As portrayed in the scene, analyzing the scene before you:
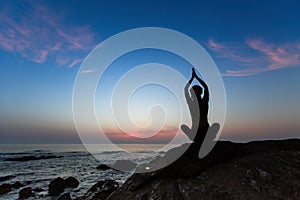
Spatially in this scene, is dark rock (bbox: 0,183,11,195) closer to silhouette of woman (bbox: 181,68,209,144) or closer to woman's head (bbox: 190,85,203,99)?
silhouette of woman (bbox: 181,68,209,144)

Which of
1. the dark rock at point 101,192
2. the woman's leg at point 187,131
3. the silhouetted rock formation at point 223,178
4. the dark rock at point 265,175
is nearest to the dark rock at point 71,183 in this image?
the dark rock at point 101,192

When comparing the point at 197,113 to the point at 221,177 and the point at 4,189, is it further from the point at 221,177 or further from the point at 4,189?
the point at 4,189

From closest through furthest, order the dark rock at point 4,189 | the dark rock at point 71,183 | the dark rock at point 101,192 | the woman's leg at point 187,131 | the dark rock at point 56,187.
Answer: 1. the woman's leg at point 187,131
2. the dark rock at point 101,192
3. the dark rock at point 56,187
4. the dark rock at point 4,189
5. the dark rock at point 71,183

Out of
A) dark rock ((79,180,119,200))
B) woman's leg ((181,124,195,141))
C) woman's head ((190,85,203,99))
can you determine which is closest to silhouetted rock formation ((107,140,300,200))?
woman's leg ((181,124,195,141))

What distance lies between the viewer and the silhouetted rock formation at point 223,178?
9867 millimetres

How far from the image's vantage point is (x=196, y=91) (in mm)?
12648

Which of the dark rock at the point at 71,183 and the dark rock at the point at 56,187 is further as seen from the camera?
the dark rock at the point at 71,183

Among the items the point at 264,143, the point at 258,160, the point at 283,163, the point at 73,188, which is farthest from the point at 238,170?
the point at 73,188

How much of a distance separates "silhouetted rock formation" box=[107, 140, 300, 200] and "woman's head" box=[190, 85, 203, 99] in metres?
2.51

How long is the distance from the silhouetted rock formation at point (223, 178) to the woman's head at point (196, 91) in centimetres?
251

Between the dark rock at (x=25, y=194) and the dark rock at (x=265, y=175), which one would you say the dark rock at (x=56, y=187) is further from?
the dark rock at (x=265, y=175)

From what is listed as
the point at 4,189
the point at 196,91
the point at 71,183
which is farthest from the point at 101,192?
the point at 4,189

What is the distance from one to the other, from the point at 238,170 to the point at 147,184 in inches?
162

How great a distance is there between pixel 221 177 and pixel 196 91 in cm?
423
